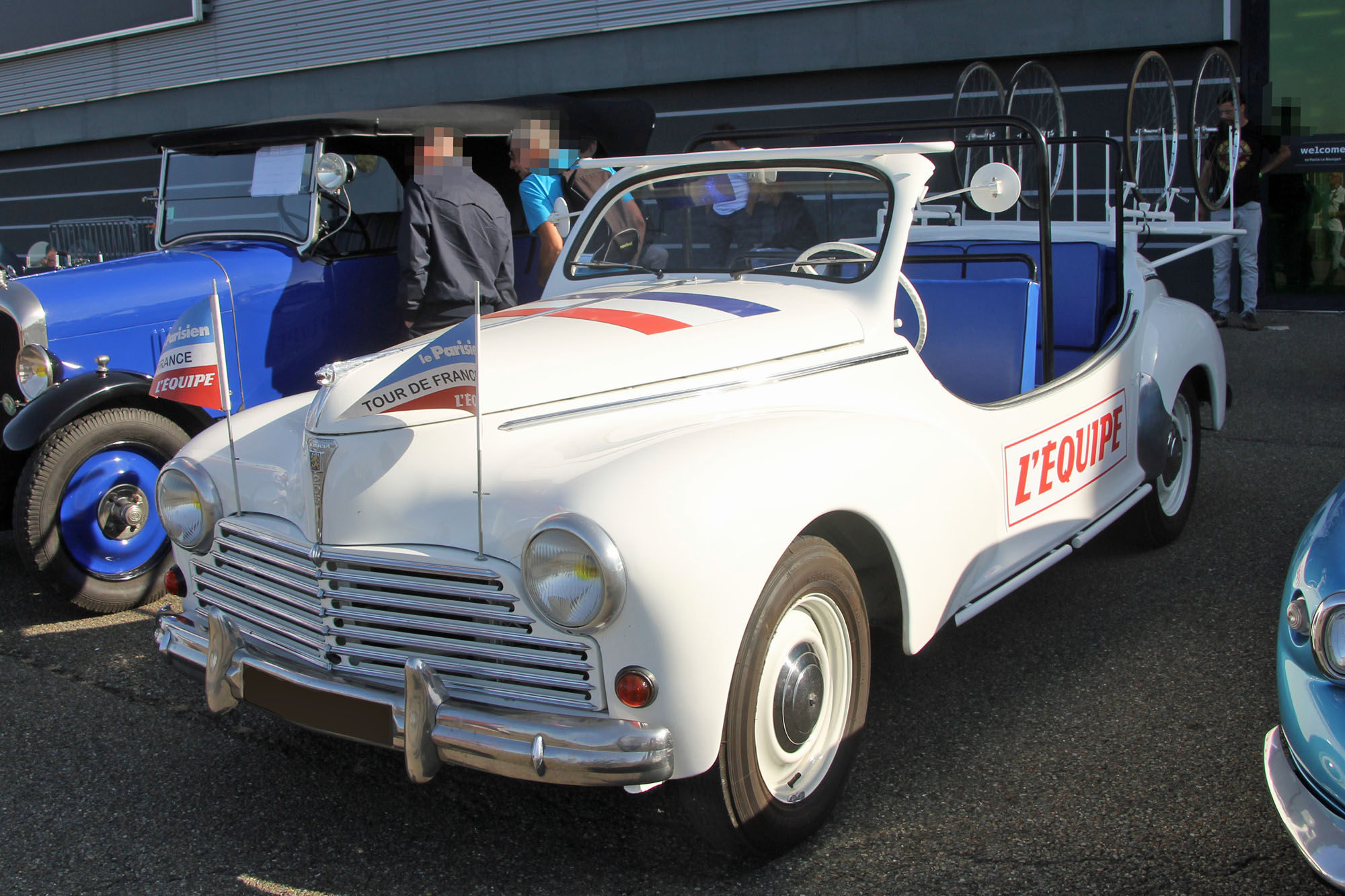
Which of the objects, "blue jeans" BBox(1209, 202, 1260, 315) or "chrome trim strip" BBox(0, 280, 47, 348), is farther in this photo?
"blue jeans" BBox(1209, 202, 1260, 315)

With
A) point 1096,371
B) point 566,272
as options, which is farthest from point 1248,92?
point 566,272

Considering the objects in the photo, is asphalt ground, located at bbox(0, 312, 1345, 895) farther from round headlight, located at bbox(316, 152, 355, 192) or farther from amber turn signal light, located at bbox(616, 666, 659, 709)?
round headlight, located at bbox(316, 152, 355, 192)

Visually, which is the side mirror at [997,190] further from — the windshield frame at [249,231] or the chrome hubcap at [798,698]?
the windshield frame at [249,231]

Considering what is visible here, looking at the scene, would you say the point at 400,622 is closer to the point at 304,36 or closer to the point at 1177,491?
the point at 1177,491

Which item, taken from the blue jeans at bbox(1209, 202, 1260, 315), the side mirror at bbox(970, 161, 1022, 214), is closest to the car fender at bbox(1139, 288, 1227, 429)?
the side mirror at bbox(970, 161, 1022, 214)

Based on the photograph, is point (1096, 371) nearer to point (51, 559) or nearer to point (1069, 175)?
point (51, 559)

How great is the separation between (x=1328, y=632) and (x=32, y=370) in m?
4.53

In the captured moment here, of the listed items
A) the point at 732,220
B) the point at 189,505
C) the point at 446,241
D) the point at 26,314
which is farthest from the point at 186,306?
the point at 732,220

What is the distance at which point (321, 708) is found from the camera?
2406mm

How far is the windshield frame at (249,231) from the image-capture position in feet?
17.0

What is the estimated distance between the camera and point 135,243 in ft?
42.5

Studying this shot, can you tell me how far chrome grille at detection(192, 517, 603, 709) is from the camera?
2225 millimetres

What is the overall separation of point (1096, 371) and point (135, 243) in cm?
1231

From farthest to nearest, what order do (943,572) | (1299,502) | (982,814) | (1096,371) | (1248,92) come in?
(1248,92)
(1299,502)
(1096,371)
(943,572)
(982,814)
